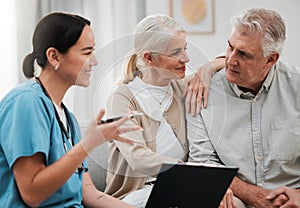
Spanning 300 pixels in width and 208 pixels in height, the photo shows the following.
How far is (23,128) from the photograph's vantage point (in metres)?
1.39

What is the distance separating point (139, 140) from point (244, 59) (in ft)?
2.12

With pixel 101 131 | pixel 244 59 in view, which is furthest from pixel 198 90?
pixel 101 131

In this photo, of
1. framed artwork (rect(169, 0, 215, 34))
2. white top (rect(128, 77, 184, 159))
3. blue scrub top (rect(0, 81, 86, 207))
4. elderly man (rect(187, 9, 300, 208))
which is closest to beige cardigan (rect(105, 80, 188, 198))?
white top (rect(128, 77, 184, 159))

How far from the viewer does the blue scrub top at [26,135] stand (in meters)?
1.38

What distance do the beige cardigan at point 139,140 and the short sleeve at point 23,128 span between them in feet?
0.61

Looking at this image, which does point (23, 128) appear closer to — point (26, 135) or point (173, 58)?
point (26, 135)

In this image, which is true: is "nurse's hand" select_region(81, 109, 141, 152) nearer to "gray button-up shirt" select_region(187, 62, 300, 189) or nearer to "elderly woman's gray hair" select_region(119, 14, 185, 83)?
"elderly woman's gray hair" select_region(119, 14, 185, 83)

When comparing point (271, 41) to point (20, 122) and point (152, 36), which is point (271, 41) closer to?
point (152, 36)

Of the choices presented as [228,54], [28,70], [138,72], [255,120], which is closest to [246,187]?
[255,120]

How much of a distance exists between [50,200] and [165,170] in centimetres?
33

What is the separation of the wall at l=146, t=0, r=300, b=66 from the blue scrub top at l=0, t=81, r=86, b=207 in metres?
1.93

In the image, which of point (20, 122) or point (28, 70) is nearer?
point (20, 122)

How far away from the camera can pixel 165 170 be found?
1422 mm

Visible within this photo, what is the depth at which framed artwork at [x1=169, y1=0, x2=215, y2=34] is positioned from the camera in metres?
3.22
